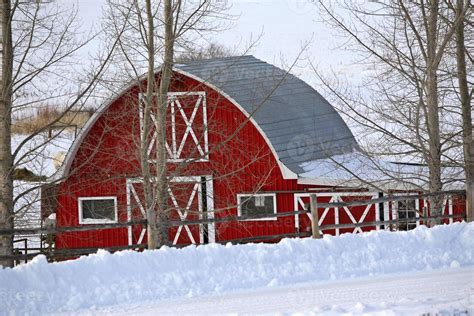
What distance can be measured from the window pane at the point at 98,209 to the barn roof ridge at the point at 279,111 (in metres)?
1.32

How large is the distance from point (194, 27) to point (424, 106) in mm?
4961

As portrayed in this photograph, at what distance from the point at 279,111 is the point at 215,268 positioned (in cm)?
1250

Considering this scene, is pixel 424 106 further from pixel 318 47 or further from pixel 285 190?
pixel 318 47

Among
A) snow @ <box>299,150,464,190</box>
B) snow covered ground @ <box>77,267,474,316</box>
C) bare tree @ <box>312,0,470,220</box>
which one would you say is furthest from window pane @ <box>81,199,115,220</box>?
snow covered ground @ <box>77,267,474,316</box>

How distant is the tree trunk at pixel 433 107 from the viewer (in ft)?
50.8

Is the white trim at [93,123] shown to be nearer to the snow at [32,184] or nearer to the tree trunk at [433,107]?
the snow at [32,184]

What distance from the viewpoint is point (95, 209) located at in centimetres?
2158

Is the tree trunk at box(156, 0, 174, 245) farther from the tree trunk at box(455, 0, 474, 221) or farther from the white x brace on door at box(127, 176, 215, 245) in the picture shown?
the tree trunk at box(455, 0, 474, 221)

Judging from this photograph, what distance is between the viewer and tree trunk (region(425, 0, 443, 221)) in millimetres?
15469

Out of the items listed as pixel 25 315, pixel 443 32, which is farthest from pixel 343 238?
pixel 443 32

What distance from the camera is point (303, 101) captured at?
2430cm

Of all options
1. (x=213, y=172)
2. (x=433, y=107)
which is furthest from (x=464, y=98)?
(x=213, y=172)

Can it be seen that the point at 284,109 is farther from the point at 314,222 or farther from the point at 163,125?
the point at 314,222

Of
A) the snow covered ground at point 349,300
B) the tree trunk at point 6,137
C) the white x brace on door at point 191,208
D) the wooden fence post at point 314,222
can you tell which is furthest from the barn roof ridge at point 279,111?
the snow covered ground at point 349,300
